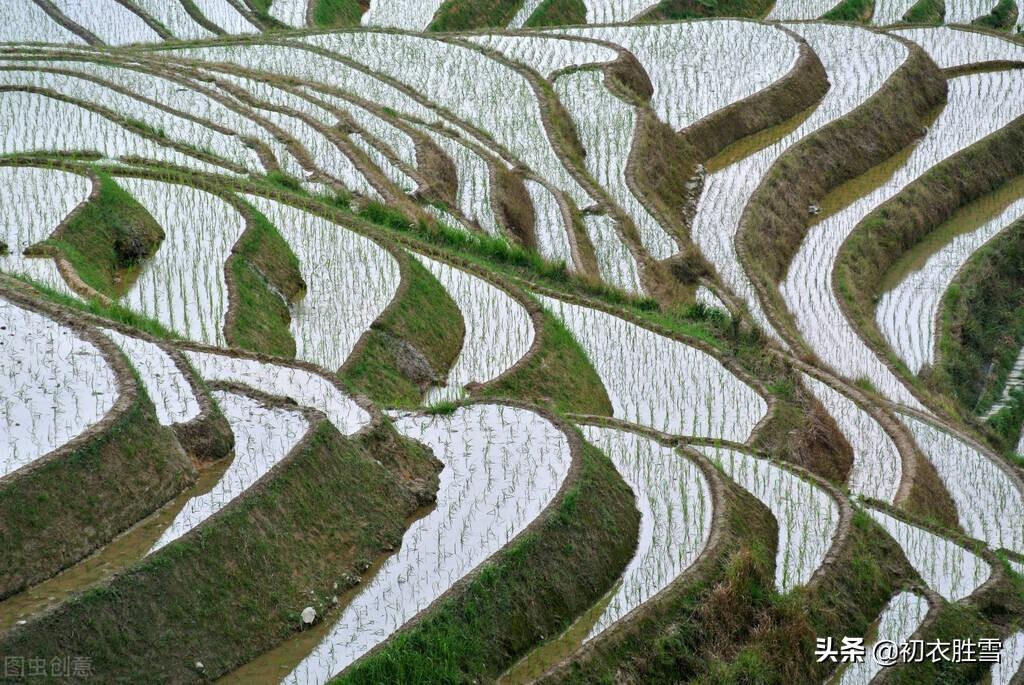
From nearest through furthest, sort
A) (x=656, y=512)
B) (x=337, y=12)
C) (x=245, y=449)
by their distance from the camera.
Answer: (x=245, y=449), (x=656, y=512), (x=337, y=12)

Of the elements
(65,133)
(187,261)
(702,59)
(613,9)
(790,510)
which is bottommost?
(790,510)

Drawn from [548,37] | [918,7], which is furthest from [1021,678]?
[918,7]

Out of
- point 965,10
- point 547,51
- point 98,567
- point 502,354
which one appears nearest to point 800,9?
point 965,10

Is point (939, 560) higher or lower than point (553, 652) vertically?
lower

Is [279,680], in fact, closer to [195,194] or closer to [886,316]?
[195,194]

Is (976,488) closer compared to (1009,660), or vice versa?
(1009,660)

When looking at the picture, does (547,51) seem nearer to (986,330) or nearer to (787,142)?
(787,142)

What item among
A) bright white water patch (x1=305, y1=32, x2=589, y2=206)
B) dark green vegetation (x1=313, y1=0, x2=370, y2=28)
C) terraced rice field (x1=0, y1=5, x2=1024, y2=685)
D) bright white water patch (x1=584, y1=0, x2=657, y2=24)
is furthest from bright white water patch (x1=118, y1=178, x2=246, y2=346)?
bright white water patch (x1=584, y1=0, x2=657, y2=24)
